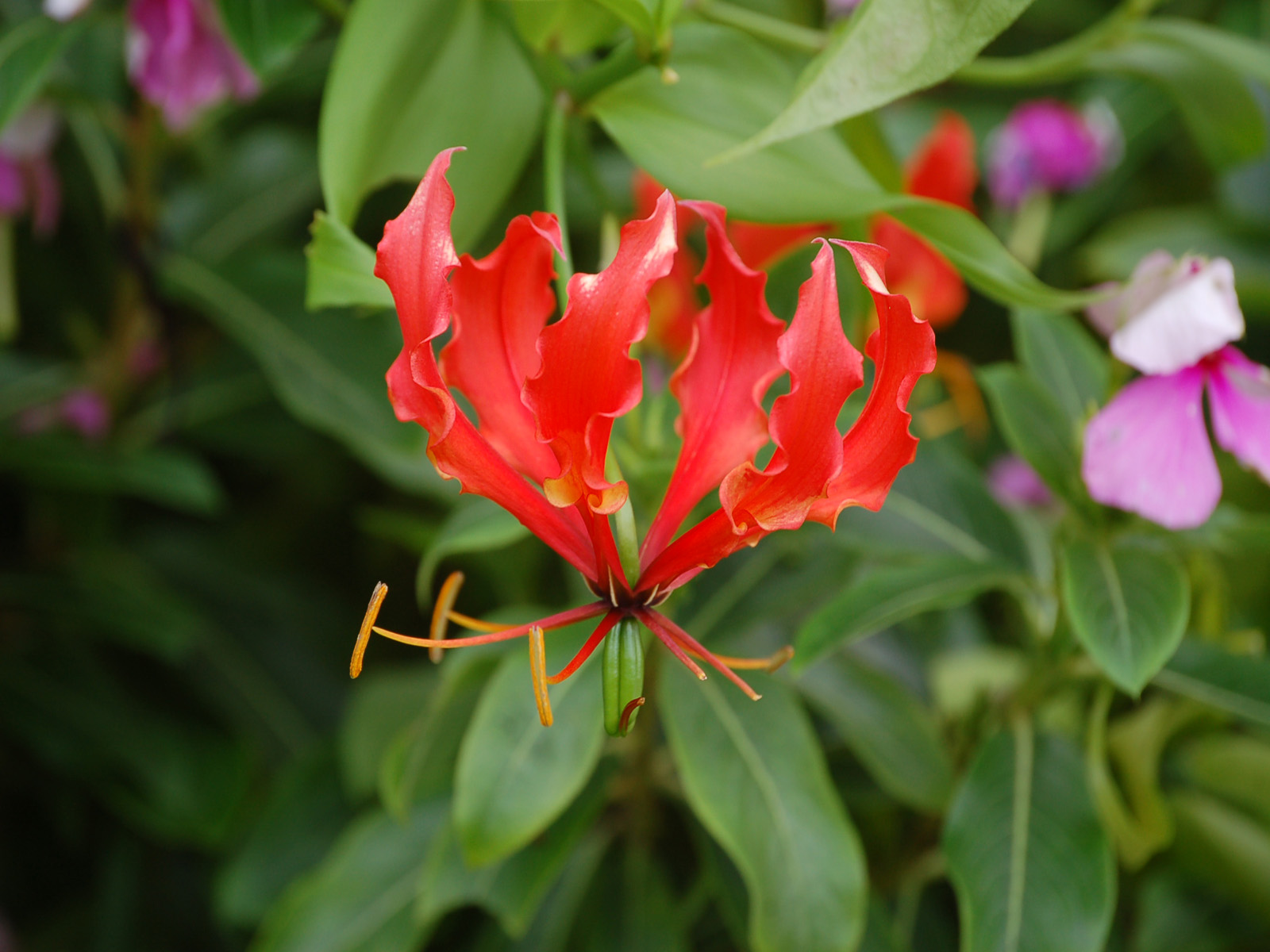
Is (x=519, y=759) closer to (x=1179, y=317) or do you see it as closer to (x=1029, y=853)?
(x=1029, y=853)

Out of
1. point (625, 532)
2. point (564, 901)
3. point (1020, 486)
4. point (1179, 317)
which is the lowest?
point (1020, 486)

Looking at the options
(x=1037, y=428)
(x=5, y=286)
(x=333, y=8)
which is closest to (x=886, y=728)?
(x=1037, y=428)

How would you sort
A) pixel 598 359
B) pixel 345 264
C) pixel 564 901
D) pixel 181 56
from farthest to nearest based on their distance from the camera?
pixel 564 901, pixel 181 56, pixel 345 264, pixel 598 359

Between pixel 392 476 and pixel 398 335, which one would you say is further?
pixel 392 476

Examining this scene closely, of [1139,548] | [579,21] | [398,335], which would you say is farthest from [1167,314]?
[398,335]

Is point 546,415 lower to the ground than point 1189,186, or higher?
higher

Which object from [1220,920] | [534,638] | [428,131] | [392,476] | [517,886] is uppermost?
[428,131]

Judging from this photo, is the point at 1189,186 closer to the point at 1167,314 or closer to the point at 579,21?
the point at 1167,314
